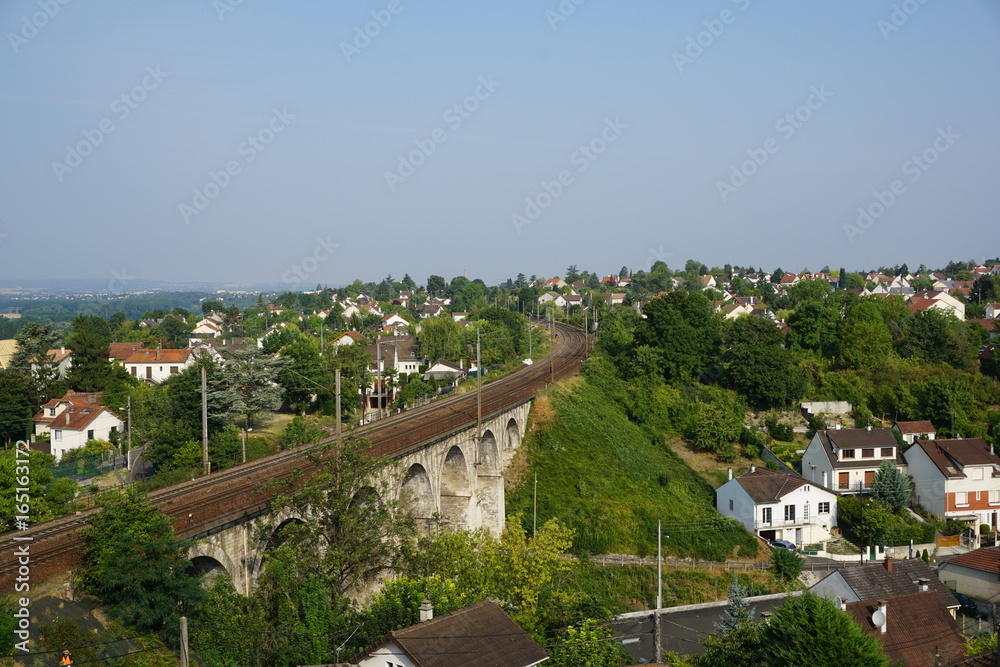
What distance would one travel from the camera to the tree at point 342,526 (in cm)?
2208

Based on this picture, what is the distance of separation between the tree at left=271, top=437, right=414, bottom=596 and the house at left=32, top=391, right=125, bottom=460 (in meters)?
27.8

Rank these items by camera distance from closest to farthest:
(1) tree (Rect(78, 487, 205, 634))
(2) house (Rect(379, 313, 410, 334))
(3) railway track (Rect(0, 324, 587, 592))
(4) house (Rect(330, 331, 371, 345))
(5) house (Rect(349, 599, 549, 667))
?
(5) house (Rect(349, 599, 549, 667))
(1) tree (Rect(78, 487, 205, 634))
(3) railway track (Rect(0, 324, 587, 592))
(4) house (Rect(330, 331, 371, 345))
(2) house (Rect(379, 313, 410, 334))

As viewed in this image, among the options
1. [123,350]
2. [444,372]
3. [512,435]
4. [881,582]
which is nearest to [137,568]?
[881,582]

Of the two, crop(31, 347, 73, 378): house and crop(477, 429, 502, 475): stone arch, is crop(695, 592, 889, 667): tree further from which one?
crop(31, 347, 73, 378): house

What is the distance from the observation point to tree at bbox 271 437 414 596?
72.4 feet

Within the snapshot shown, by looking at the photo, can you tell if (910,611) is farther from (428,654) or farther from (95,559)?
(95,559)

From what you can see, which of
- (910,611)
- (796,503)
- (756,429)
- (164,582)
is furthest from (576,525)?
(164,582)

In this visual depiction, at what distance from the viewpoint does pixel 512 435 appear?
48.5 metres

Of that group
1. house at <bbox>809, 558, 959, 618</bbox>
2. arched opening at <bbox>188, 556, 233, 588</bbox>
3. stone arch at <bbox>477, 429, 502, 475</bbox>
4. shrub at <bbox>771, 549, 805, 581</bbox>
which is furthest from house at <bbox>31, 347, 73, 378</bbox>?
house at <bbox>809, 558, 959, 618</bbox>

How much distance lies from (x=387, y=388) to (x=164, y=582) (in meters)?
47.4

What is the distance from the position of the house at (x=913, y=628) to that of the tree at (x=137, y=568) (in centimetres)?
1845

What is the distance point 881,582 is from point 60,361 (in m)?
60.0

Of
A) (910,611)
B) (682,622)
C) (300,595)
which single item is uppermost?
(300,595)

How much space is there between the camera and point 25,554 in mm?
18703
